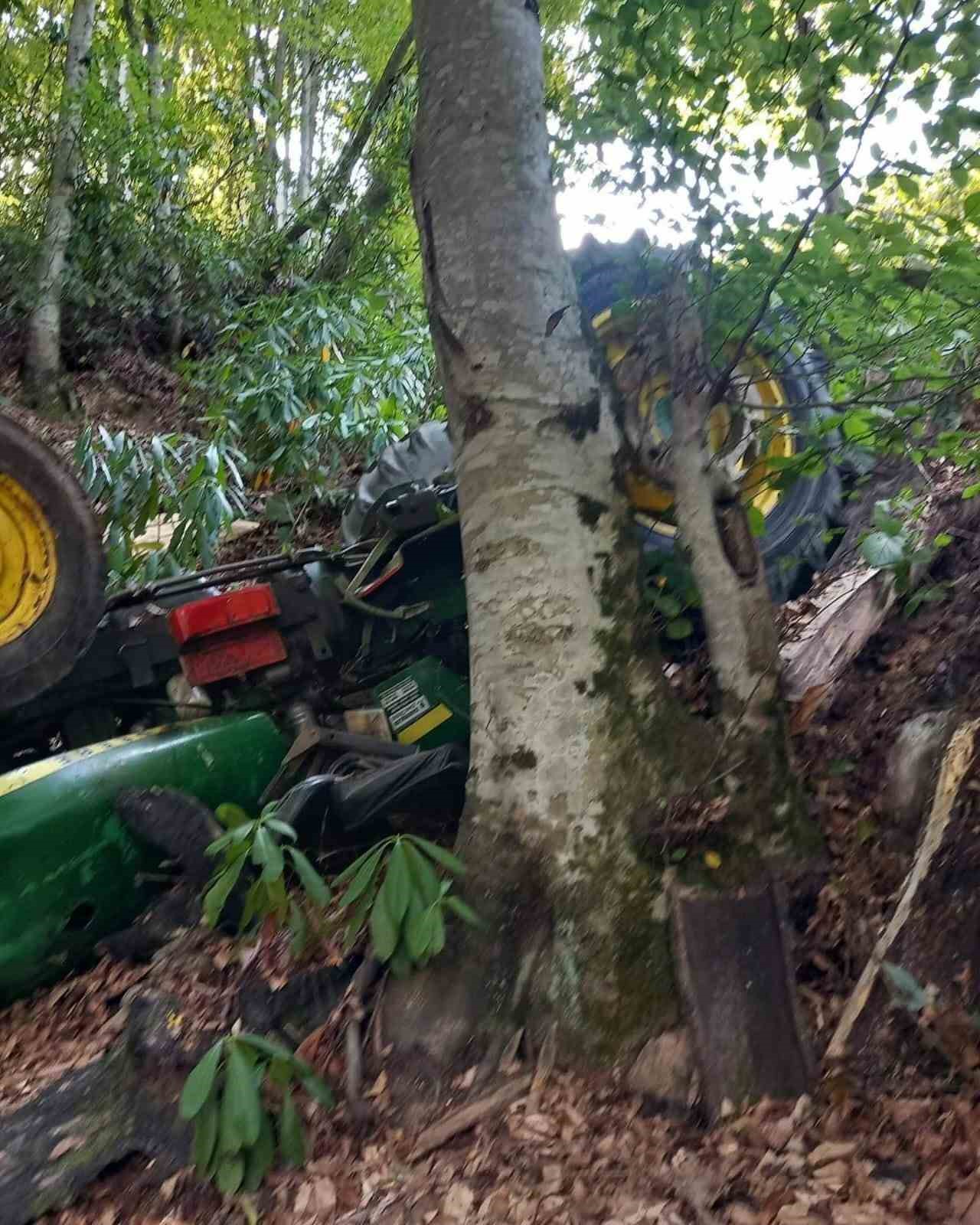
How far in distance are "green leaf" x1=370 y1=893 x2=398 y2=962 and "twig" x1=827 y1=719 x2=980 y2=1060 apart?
3.26 feet

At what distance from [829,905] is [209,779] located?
6.32ft

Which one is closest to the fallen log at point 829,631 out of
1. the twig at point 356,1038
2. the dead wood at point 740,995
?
the dead wood at point 740,995

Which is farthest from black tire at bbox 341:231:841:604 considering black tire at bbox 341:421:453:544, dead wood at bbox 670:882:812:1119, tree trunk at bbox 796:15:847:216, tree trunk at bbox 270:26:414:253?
tree trunk at bbox 270:26:414:253

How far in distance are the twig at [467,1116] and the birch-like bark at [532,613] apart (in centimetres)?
15

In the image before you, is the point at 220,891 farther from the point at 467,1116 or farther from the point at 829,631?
the point at 829,631

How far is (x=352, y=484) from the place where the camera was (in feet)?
19.1

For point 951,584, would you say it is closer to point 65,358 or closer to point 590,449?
point 590,449

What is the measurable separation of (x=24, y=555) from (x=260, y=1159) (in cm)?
200

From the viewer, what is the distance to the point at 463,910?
7.00 feet

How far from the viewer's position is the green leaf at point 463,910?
2135 millimetres

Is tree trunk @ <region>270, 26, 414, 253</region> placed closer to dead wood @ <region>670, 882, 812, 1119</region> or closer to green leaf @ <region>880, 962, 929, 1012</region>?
dead wood @ <region>670, 882, 812, 1119</region>

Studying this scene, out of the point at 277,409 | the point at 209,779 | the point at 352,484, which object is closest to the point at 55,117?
the point at 277,409

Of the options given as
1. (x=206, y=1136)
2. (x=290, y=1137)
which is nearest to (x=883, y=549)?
(x=290, y=1137)

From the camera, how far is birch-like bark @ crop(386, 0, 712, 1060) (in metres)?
2.20
